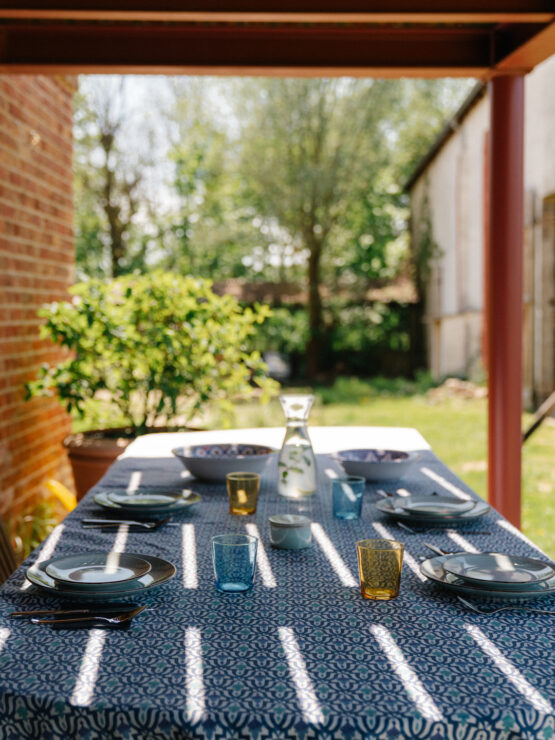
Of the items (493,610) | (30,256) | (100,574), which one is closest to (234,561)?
(100,574)

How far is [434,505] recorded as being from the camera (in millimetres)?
1925

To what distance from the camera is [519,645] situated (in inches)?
43.5

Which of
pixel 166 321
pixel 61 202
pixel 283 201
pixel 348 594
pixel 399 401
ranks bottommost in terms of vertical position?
pixel 399 401

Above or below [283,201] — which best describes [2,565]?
below

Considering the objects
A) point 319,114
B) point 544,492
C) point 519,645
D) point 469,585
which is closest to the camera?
point 519,645

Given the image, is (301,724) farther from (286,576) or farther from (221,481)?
(221,481)

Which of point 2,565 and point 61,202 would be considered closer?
point 2,565

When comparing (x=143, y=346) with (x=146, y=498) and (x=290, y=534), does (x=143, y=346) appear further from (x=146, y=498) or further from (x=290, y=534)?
(x=290, y=534)

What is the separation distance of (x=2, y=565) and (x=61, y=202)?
2852 mm

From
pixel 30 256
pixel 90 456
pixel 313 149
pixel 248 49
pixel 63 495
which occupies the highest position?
→ pixel 313 149

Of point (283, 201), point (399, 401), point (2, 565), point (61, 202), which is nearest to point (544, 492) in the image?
point (61, 202)

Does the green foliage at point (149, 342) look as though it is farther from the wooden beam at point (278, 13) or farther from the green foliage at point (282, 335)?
the green foliage at point (282, 335)

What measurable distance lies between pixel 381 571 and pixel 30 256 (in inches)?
124

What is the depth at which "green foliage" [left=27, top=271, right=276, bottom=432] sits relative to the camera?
417cm
